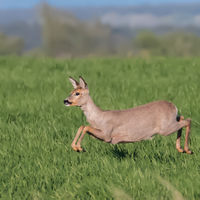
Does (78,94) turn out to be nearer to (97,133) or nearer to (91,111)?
(91,111)

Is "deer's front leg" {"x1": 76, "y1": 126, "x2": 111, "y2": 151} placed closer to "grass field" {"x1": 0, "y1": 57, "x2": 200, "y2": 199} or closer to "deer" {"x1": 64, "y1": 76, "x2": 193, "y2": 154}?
"deer" {"x1": 64, "y1": 76, "x2": 193, "y2": 154}

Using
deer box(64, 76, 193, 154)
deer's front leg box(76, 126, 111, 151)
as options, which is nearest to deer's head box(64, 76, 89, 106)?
deer box(64, 76, 193, 154)

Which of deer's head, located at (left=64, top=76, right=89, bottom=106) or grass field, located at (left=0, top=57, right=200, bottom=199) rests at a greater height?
deer's head, located at (left=64, top=76, right=89, bottom=106)

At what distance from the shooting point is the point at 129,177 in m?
4.58

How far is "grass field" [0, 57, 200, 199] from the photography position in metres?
4.44

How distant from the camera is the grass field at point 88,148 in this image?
4.44 meters

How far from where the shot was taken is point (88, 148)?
19.2 feet

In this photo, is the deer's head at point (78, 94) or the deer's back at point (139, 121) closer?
the deer's head at point (78, 94)

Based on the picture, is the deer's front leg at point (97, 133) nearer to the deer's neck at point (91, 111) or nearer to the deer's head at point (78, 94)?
the deer's neck at point (91, 111)

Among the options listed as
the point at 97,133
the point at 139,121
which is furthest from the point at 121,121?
the point at 97,133

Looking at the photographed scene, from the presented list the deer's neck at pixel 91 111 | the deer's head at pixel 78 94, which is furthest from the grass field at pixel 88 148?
the deer's head at pixel 78 94

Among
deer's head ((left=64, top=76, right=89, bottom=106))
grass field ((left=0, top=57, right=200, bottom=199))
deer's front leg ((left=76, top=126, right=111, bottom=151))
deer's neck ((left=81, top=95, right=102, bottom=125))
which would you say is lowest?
grass field ((left=0, top=57, right=200, bottom=199))

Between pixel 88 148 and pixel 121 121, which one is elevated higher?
pixel 121 121

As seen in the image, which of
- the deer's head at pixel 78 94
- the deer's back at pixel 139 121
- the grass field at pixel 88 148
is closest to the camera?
the deer's head at pixel 78 94
